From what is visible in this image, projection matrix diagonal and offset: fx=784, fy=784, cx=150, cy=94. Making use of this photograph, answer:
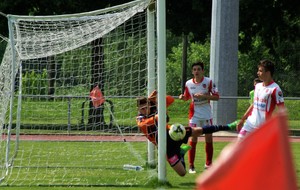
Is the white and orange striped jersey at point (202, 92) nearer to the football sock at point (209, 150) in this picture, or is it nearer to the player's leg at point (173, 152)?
the football sock at point (209, 150)

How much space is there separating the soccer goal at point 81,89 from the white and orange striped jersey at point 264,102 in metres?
1.57

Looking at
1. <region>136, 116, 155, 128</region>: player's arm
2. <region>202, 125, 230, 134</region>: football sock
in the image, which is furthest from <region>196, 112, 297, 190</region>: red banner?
<region>202, 125, 230, 134</region>: football sock

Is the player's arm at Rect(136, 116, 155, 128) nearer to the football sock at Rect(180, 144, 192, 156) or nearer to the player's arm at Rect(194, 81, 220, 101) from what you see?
the football sock at Rect(180, 144, 192, 156)

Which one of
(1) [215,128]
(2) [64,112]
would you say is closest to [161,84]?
(1) [215,128]

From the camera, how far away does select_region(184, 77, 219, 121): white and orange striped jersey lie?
11.7 meters

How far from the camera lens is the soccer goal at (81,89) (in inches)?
417

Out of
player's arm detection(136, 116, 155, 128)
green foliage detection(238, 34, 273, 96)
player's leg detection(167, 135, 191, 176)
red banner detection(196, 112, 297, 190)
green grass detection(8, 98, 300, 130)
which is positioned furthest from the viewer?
green foliage detection(238, 34, 273, 96)

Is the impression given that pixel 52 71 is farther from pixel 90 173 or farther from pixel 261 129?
pixel 261 129

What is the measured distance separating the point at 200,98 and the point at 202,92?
0.18 m

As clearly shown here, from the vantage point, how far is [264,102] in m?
9.67

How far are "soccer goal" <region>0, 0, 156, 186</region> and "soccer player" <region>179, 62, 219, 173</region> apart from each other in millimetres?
715

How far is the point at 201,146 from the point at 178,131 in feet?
25.4

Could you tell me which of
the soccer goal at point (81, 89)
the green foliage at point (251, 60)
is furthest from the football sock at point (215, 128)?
the green foliage at point (251, 60)

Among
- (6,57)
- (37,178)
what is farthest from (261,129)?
(6,57)
